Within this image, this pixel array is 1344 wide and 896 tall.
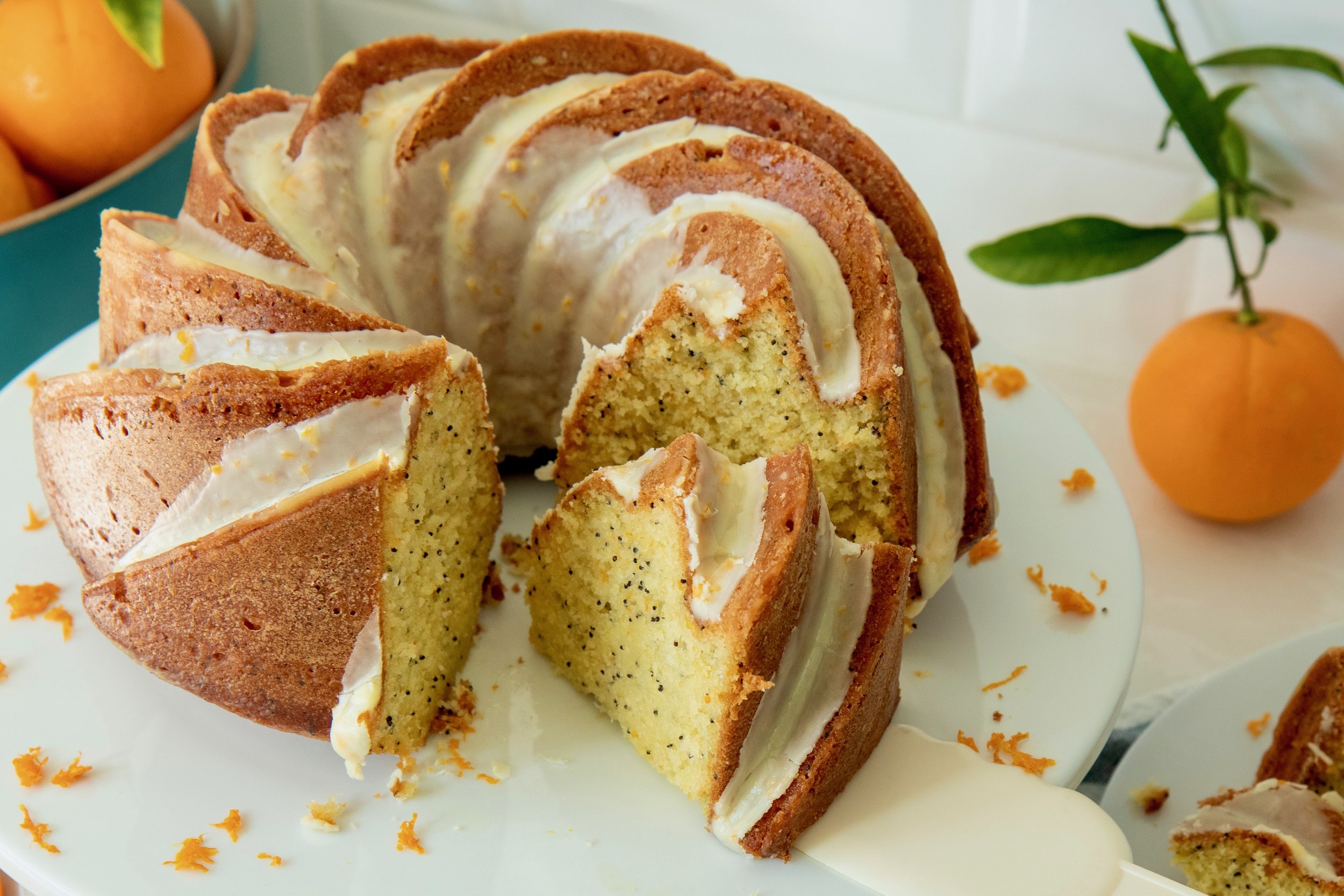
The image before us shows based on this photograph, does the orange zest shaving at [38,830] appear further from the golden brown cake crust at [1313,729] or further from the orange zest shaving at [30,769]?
the golden brown cake crust at [1313,729]

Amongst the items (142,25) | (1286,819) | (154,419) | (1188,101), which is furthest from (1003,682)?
(142,25)

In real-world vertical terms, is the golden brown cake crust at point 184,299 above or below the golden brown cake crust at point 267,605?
above

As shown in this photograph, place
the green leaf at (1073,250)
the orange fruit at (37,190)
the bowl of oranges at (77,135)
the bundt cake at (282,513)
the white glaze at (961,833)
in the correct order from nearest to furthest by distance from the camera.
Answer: the white glaze at (961,833) < the bundt cake at (282,513) < the green leaf at (1073,250) < the bowl of oranges at (77,135) < the orange fruit at (37,190)

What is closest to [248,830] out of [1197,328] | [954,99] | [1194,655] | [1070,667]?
[1070,667]

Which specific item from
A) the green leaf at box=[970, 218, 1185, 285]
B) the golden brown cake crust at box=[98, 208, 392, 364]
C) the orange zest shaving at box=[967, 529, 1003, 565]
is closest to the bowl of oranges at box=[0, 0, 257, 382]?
the golden brown cake crust at box=[98, 208, 392, 364]

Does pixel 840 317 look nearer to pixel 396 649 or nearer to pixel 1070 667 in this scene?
pixel 1070 667

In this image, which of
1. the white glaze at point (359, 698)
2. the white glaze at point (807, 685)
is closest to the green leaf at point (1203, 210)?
the white glaze at point (807, 685)

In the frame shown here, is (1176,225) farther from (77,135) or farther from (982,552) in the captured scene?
(77,135)
